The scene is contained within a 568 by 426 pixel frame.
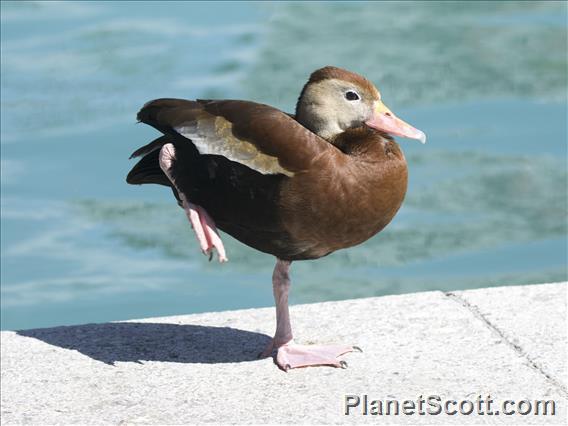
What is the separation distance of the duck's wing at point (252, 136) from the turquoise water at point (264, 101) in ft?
10.1

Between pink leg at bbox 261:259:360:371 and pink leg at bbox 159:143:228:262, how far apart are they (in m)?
0.29

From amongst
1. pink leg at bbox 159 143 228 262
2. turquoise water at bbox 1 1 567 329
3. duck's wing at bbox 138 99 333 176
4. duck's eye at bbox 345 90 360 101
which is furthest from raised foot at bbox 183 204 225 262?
turquoise water at bbox 1 1 567 329

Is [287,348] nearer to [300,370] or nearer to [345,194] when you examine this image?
[300,370]

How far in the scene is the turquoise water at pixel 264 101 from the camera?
790cm

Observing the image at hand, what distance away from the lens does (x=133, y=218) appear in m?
8.48

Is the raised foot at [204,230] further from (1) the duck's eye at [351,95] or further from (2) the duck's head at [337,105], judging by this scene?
(1) the duck's eye at [351,95]

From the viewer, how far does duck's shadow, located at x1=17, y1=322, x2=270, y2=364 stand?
5035 mm

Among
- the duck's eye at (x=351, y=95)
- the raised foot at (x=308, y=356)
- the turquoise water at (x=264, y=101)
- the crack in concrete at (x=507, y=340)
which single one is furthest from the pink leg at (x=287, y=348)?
the turquoise water at (x=264, y=101)

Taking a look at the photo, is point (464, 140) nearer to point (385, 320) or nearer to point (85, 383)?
point (385, 320)

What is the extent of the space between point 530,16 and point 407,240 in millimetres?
4251

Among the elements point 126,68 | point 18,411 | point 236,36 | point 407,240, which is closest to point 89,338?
point 18,411

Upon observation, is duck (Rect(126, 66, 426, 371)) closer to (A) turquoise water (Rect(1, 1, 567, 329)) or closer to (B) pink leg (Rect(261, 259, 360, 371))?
(B) pink leg (Rect(261, 259, 360, 371))

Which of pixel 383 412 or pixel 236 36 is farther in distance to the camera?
pixel 236 36

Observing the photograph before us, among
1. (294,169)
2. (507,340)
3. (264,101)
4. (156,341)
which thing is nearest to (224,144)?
(294,169)
